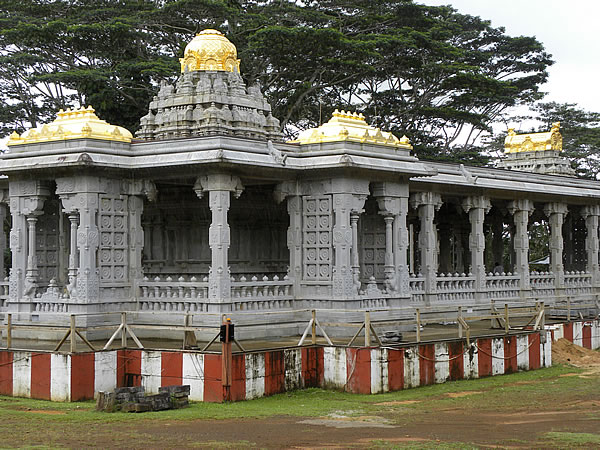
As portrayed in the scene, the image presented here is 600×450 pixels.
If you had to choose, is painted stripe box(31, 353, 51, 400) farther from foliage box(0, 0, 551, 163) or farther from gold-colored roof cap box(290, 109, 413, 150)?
foliage box(0, 0, 551, 163)

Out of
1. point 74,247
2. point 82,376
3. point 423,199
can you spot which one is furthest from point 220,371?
point 423,199

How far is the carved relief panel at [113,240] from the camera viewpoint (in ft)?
83.7

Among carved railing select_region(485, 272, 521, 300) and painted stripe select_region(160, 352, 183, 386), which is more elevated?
carved railing select_region(485, 272, 521, 300)

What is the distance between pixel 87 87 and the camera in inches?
1916

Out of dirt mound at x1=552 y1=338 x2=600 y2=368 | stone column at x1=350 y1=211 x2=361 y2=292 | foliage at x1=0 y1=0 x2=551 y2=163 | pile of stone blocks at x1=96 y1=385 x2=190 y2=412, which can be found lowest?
pile of stone blocks at x1=96 y1=385 x2=190 y2=412

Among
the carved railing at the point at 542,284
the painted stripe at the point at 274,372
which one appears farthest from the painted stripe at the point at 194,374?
the carved railing at the point at 542,284

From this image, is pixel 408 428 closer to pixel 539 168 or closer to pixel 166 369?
pixel 166 369

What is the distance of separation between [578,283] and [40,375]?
2254 cm

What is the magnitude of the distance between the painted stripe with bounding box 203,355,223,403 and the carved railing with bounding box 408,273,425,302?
33.1 ft

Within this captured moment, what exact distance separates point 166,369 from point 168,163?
18.8ft

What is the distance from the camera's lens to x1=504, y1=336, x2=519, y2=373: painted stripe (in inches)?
1008

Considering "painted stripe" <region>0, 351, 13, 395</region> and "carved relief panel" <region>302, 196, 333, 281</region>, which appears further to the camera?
"carved relief panel" <region>302, 196, 333, 281</region>

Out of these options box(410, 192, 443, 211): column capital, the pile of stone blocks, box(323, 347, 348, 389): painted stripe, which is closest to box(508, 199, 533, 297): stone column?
A: box(410, 192, 443, 211): column capital

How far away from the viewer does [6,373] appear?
71.4ft
